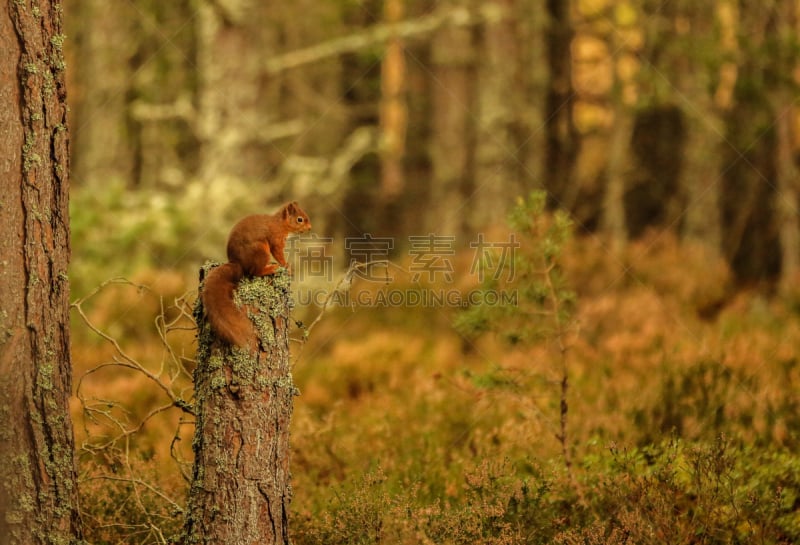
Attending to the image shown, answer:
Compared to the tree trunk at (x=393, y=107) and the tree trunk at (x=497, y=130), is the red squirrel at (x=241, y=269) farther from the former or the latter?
the tree trunk at (x=393, y=107)

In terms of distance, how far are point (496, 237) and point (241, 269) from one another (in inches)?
320

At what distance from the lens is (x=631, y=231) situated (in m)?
17.1

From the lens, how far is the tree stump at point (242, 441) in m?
3.24

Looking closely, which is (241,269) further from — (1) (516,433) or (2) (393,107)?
(2) (393,107)

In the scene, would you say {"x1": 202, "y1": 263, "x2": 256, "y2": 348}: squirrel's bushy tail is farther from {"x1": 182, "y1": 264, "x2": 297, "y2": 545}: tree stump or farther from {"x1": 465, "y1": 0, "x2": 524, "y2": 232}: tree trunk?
{"x1": 465, "y1": 0, "x2": 524, "y2": 232}: tree trunk

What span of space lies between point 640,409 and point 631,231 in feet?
39.9

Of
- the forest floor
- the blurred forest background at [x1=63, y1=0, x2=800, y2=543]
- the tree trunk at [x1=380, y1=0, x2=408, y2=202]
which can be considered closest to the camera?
the forest floor

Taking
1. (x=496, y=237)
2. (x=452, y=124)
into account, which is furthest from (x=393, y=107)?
(x=496, y=237)

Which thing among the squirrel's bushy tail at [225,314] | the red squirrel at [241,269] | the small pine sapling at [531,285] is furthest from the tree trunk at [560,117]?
the squirrel's bushy tail at [225,314]

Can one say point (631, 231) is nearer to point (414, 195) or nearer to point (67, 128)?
point (414, 195)

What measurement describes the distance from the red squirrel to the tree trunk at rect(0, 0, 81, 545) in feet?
2.15

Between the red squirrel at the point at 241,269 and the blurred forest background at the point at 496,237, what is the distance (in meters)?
0.62

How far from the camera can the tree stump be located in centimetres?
324

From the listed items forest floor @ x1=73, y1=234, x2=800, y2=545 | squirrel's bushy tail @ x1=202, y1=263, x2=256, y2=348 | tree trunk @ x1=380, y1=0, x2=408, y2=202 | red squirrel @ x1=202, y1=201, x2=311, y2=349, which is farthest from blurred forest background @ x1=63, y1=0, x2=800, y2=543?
squirrel's bushy tail @ x1=202, y1=263, x2=256, y2=348
